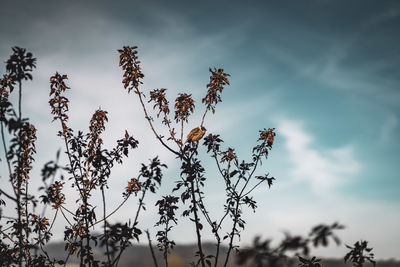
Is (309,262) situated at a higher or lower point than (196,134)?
lower

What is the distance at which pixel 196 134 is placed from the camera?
213 inches

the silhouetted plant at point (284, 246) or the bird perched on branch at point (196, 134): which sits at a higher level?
the bird perched on branch at point (196, 134)

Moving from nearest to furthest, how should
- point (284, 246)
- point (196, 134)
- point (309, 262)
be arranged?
point (284, 246), point (309, 262), point (196, 134)

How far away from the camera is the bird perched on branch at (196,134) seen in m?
5.39

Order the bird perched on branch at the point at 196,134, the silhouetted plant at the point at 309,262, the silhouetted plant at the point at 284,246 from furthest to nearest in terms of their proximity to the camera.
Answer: the bird perched on branch at the point at 196,134 → the silhouetted plant at the point at 309,262 → the silhouetted plant at the point at 284,246

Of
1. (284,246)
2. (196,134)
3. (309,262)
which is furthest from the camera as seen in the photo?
(196,134)

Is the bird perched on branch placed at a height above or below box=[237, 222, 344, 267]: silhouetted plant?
above

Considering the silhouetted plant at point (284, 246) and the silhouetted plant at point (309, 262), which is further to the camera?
the silhouetted plant at point (309, 262)

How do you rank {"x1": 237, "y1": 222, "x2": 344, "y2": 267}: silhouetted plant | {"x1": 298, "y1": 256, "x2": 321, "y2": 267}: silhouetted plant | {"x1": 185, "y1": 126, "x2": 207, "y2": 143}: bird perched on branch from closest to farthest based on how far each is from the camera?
{"x1": 237, "y1": 222, "x2": 344, "y2": 267}: silhouetted plant, {"x1": 298, "y1": 256, "x2": 321, "y2": 267}: silhouetted plant, {"x1": 185, "y1": 126, "x2": 207, "y2": 143}: bird perched on branch

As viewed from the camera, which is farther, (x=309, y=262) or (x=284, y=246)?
(x=309, y=262)

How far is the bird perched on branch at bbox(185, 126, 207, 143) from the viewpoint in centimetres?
539

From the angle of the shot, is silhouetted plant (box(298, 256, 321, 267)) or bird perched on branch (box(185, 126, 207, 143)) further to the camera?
bird perched on branch (box(185, 126, 207, 143))

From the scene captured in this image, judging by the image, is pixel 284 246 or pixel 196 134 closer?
pixel 284 246

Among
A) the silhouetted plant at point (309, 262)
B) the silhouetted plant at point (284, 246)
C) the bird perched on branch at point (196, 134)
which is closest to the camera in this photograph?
the silhouetted plant at point (284, 246)
